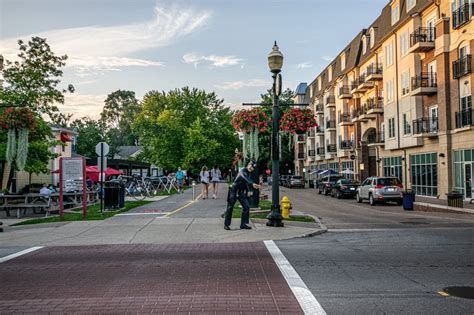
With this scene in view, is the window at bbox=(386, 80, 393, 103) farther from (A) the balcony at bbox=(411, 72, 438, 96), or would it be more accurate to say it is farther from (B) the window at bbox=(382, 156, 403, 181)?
(A) the balcony at bbox=(411, 72, 438, 96)

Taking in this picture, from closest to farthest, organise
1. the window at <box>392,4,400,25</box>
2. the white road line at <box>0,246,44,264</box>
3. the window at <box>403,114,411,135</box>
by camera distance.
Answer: the white road line at <box>0,246,44,264</box>, the window at <box>403,114,411,135</box>, the window at <box>392,4,400,25</box>

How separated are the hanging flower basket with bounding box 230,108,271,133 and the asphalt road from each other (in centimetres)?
793

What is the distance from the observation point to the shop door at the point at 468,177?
25312 mm

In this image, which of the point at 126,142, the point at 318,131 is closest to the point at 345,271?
the point at 318,131

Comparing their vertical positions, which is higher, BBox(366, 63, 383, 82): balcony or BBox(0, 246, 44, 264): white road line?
BBox(366, 63, 383, 82): balcony

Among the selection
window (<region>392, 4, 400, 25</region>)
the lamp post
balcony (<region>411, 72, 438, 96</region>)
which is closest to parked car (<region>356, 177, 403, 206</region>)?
balcony (<region>411, 72, 438, 96</region>)

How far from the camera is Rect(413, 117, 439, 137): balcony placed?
94.8 ft

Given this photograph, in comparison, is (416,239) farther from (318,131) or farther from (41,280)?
(318,131)

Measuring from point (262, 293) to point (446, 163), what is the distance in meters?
24.8

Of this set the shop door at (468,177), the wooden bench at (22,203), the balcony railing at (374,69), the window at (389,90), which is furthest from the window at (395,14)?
the wooden bench at (22,203)

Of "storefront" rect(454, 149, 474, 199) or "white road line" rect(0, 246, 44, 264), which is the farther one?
"storefront" rect(454, 149, 474, 199)

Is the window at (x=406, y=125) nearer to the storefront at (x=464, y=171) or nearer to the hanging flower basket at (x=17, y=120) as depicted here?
the storefront at (x=464, y=171)

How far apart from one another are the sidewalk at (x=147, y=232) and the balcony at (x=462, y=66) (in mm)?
16777

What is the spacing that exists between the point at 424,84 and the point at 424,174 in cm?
614
